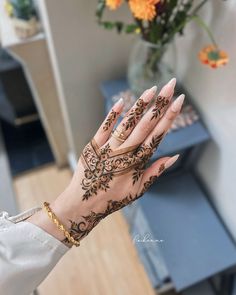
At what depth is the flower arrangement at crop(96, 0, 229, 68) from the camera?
0.65 m

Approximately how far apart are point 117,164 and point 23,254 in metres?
0.23

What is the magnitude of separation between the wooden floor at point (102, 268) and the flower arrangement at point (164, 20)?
69cm

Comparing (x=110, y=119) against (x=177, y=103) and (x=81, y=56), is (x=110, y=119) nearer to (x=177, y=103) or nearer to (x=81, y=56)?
(x=177, y=103)

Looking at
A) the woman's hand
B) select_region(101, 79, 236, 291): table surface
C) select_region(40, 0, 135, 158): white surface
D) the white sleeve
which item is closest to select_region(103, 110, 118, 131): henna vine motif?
the woman's hand

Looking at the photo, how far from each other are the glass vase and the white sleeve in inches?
21.3

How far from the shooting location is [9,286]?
21.0 inches

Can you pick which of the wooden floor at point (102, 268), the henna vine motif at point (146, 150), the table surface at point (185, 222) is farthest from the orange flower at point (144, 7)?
the wooden floor at point (102, 268)

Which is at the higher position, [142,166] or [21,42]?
[21,42]

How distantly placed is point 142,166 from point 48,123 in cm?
81

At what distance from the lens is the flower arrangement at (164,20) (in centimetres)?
65

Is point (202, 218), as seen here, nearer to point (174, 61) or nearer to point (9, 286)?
point (174, 61)

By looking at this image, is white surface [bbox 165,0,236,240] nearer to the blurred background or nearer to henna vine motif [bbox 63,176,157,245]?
the blurred background

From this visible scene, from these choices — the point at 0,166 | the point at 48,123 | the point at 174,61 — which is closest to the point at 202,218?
the point at 174,61

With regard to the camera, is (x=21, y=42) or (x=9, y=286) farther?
(x=21, y=42)
